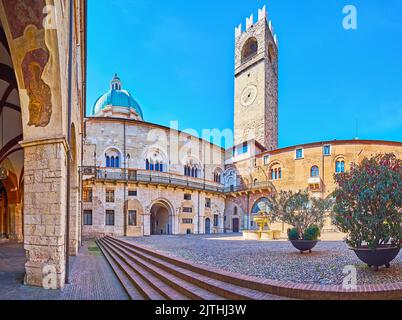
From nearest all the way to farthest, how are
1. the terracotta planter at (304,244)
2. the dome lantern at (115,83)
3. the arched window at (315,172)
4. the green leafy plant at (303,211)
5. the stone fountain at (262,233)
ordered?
the terracotta planter at (304,244)
the green leafy plant at (303,211)
the stone fountain at (262,233)
the arched window at (315,172)
the dome lantern at (115,83)

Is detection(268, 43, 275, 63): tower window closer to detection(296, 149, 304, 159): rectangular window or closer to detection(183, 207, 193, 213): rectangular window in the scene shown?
detection(296, 149, 304, 159): rectangular window

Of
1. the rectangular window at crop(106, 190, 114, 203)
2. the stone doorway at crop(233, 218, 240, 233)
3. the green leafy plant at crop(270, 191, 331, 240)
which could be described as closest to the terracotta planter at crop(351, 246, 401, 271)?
the green leafy plant at crop(270, 191, 331, 240)

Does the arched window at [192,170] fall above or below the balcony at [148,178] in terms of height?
above

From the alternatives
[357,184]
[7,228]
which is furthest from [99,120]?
[357,184]

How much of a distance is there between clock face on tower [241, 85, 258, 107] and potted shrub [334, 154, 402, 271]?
1501 inches

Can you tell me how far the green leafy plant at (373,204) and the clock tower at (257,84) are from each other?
34.6 metres

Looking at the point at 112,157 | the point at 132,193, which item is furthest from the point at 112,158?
the point at 132,193

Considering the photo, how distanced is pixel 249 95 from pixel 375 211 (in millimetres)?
40166

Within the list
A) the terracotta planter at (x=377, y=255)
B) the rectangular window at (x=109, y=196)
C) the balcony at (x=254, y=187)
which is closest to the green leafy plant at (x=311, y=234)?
the terracotta planter at (x=377, y=255)

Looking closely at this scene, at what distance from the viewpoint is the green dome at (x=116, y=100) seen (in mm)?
39906

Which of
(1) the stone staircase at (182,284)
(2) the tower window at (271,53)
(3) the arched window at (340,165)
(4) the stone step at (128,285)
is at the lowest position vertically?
(4) the stone step at (128,285)

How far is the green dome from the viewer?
3991 cm

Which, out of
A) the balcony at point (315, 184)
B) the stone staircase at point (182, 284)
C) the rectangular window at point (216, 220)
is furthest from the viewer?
the rectangular window at point (216, 220)

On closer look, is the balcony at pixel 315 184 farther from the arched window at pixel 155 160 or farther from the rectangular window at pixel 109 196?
the rectangular window at pixel 109 196
